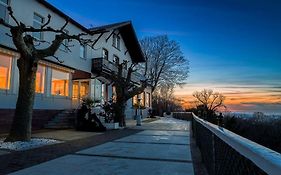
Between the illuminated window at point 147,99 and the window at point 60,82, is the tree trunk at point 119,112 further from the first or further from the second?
the illuminated window at point 147,99

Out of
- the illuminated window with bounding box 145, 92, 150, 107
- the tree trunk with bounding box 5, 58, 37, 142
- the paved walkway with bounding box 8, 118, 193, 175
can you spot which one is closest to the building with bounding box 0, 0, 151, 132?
the tree trunk with bounding box 5, 58, 37, 142

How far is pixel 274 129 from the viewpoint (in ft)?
52.4

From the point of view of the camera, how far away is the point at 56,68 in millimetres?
18078

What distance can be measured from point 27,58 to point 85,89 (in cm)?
1224

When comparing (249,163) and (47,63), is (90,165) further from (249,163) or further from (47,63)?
(47,63)

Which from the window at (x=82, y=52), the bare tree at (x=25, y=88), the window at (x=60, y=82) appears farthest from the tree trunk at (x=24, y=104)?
the window at (x=82, y=52)

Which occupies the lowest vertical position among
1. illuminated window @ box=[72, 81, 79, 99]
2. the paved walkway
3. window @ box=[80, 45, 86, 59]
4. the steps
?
the paved walkway

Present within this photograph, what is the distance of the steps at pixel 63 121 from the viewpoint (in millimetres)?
16359

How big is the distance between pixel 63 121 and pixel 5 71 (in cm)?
447

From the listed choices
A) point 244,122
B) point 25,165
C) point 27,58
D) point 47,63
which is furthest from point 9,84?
point 244,122

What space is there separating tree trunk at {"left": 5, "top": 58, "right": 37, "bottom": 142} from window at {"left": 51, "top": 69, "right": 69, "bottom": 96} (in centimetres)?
829

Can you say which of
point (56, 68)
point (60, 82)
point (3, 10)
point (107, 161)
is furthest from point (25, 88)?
point (60, 82)

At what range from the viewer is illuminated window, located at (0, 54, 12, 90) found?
14133 mm

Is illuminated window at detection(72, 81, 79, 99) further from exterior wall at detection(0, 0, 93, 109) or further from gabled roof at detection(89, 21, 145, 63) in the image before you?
gabled roof at detection(89, 21, 145, 63)
